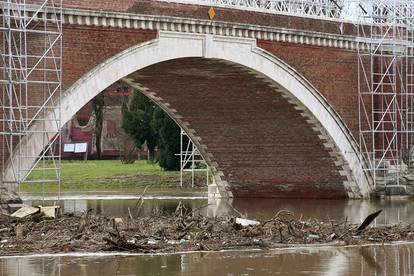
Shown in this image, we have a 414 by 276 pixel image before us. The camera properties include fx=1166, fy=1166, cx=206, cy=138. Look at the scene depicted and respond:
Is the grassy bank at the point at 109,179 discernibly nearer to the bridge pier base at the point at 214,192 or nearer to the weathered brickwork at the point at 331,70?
the bridge pier base at the point at 214,192

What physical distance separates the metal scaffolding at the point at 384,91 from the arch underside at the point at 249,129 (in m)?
1.60

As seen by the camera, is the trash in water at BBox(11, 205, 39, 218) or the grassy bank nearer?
the trash in water at BBox(11, 205, 39, 218)

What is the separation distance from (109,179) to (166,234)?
30071 mm

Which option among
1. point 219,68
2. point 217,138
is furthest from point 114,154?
→ point 219,68

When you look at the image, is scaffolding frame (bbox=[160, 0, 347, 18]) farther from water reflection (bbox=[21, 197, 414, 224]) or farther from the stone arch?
water reflection (bbox=[21, 197, 414, 224])

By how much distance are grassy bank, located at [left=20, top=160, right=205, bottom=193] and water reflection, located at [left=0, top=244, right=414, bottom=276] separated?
27295 millimetres

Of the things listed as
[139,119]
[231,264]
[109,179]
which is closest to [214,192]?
[109,179]

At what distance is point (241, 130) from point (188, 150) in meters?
12.0

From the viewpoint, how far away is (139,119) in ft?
187

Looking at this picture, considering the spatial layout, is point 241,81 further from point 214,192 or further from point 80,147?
point 80,147

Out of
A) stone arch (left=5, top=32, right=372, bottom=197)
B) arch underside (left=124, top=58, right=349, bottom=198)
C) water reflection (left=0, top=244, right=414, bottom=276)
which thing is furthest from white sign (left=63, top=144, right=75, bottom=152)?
water reflection (left=0, top=244, right=414, bottom=276)

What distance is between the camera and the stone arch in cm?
2905

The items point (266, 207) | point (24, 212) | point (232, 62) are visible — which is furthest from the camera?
point (266, 207)

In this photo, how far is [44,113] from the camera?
27828 mm
